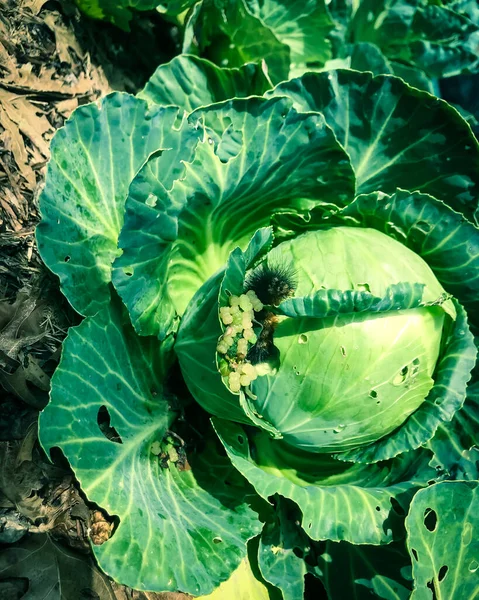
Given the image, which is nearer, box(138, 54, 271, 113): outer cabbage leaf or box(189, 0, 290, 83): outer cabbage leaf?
box(138, 54, 271, 113): outer cabbage leaf

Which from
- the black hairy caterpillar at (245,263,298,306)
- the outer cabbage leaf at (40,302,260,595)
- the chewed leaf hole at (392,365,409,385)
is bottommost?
the outer cabbage leaf at (40,302,260,595)

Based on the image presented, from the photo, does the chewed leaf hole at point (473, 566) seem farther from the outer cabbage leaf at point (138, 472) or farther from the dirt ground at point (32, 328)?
the dirt ground at point (32, 328)

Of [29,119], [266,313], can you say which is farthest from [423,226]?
[29,119]

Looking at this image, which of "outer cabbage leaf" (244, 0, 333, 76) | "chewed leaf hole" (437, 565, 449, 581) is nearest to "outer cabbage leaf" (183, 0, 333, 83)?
"outer cabbage leaf" (244, 0, 333, 76)

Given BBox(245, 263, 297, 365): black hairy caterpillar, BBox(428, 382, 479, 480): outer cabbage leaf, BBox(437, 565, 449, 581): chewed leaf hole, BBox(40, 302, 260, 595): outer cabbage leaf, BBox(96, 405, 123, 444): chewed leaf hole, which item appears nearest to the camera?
BBox(40, 302, 260, 595): outer cabbage leaf

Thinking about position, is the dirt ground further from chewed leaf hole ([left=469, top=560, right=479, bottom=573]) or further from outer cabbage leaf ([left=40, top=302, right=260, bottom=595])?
chewed leaf hole ([left=469, top=560, right=479, bottom=573])

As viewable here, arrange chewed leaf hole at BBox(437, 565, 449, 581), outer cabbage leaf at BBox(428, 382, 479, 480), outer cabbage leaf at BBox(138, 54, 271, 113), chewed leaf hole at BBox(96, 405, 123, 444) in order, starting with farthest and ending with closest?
outer cabbage leaf at BBox(138, 54, 271, 113) < outer cabbage leaf at BBox(428, 382, 479, 480) < chewed leaf hole at BBox(437, 565, 449, 581) < chewed leaf hole at BBox(96, 405, 123, 444)

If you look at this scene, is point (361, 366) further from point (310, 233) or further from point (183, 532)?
point (183, 532)
